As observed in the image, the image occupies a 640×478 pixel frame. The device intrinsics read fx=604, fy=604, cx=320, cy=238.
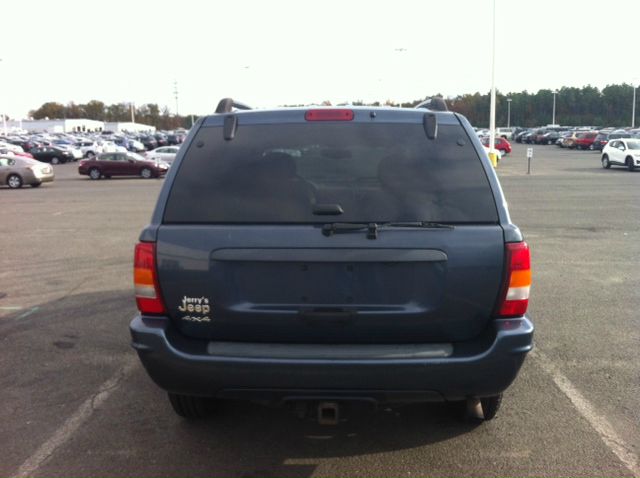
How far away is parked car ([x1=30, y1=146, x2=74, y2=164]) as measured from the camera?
52.7m

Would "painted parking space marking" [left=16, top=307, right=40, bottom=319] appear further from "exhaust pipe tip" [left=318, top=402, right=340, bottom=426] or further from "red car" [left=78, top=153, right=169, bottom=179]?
"red car" [left=78, top=153, right=169, bottom=179]

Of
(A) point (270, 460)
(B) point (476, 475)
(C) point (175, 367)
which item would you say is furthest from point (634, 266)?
(C) point (175, 367)

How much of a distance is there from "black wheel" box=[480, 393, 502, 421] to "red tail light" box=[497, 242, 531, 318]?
2.80 ft

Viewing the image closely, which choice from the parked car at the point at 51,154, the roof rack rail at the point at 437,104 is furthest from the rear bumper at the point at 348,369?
the parked car at the point at 51,154

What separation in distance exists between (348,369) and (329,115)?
1428 millimetres

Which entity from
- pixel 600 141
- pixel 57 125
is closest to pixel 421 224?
pixel 600 141

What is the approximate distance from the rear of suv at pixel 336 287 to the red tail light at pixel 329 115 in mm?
390

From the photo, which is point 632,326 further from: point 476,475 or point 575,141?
point 575,141

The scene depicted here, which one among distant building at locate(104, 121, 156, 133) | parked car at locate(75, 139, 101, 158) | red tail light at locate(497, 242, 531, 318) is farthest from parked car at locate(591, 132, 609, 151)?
distant building at locate(104, 121, 156, 133)

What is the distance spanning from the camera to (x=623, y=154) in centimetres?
3197

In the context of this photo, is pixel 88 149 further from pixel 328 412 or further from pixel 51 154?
pixel 328 412

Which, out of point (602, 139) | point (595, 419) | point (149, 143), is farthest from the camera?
point (149, 143)

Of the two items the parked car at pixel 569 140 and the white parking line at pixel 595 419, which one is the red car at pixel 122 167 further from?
the parked car at pixel 569 140

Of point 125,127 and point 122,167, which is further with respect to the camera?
point 125,127
